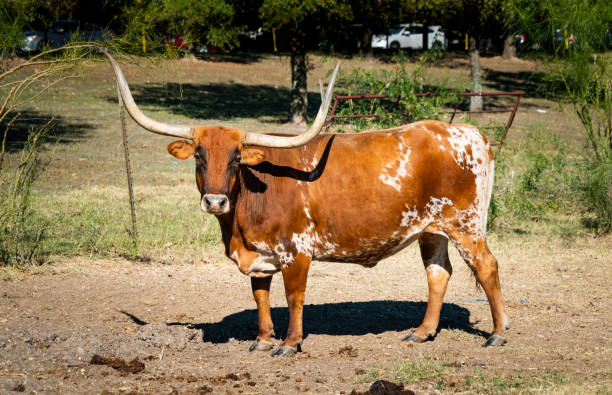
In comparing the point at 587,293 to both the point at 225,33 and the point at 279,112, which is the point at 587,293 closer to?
the point at 225,33

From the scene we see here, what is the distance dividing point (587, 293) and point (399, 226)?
3.11m

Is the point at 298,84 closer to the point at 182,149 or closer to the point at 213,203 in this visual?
the point at 182,149

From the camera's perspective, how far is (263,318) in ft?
19.8

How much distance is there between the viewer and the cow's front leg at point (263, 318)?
19.7 ft

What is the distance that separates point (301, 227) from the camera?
228 inches

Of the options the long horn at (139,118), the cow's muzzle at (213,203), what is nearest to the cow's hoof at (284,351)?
the cow's muzzle at (213,203)

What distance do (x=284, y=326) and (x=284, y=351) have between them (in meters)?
0.96

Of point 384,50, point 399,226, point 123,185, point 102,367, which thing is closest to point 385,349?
point 399,226

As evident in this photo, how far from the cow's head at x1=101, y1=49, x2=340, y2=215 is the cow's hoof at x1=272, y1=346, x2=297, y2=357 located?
4.25 ft

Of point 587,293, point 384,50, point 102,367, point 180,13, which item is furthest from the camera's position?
point 384,50

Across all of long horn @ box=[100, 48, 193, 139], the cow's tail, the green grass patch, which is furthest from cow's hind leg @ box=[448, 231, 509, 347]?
long horn @ box=[100, 48, 193, 139]

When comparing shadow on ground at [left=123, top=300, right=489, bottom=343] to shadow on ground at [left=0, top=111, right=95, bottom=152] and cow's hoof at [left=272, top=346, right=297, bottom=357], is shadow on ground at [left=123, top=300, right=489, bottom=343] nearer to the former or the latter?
cow's hoof at [left=272, top=346, right=297, bottom=357]

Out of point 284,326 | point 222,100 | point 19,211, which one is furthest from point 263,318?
point 222,100

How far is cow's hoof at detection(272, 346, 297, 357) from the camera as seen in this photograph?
5.77 m
